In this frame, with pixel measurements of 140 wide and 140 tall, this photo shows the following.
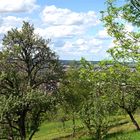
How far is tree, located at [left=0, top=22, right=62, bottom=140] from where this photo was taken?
148 ft

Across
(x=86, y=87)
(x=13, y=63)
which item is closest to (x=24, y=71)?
(x=13, y=63)

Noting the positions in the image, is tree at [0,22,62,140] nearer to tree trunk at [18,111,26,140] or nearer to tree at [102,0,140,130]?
tree trunk at [18,111,26,140]

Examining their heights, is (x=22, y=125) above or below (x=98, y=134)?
above

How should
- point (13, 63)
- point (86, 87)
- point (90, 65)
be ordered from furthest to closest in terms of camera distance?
point (86, 87) → point (13, 63) → point (90, 65)

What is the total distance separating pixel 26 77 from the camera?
47969mm

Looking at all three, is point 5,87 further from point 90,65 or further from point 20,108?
point 90,65

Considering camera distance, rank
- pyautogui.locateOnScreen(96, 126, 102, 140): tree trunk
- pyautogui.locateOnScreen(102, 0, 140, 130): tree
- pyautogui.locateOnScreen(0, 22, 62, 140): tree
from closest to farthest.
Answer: pyautogui.locateOnScreen(102, 0, 140, 130): tree
pyautogui.locateOnScreen(96, 126, 102, 140): tree trunk
pyautogui.locateOnScreen(0, 22, 62, 140): tree

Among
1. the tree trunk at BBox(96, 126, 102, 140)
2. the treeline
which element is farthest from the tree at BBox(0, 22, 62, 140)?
the tree trunk at BBox(96, 126, 102, 140)

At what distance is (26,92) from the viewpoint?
46.2 meters

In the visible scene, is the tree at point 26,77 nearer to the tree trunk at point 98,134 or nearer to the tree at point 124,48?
the tree trunk at point 98,134

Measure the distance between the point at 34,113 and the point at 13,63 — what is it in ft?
19.5

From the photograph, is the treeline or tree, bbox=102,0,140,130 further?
the treeline

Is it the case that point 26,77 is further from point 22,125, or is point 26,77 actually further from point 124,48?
point 124,48

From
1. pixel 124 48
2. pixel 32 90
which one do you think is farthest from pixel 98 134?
pixel 124 48
